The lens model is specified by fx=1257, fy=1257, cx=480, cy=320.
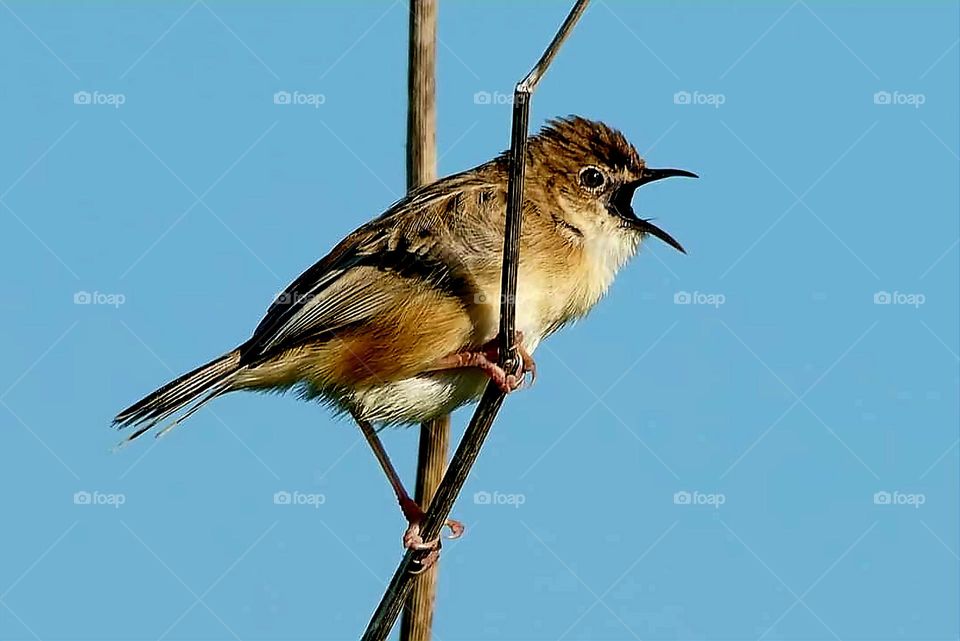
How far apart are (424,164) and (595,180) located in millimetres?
973

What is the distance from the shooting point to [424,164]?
16.1 ft

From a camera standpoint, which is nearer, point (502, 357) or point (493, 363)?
point (502, 357)

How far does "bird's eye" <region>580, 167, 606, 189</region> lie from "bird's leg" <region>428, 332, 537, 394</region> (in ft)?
3.12

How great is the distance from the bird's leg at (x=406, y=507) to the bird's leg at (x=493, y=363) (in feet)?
2.16

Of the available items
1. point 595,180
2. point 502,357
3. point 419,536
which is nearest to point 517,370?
point 502,357

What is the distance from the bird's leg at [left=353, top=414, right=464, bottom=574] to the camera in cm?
511

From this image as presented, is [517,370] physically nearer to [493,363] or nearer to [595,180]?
[493,363]

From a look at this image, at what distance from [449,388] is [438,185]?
0.88 metres

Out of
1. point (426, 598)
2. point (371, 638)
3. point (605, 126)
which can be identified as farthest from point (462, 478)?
point (605, 126)

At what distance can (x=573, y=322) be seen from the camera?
5473 millimetres

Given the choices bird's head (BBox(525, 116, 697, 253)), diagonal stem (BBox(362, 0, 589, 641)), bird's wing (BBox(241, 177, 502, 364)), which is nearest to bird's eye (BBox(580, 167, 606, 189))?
bird's head (BBox(525, 116, 697, 253))

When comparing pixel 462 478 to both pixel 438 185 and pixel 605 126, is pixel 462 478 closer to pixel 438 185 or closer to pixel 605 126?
pixel 438 185

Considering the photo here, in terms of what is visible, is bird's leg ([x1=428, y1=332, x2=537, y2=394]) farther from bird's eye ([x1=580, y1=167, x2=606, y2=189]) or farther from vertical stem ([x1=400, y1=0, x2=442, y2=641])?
bird's eye ([x1=580, y1=167, x2=606, y2=189])

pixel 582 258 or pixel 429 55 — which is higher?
pixel 429 55
